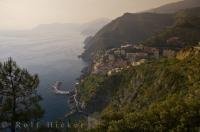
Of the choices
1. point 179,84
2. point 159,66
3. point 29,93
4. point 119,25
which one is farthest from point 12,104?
point 119,25

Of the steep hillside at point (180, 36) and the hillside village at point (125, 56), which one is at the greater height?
the steep hillside at point (180, 36)

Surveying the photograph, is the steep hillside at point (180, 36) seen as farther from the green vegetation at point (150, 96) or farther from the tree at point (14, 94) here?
the tree at point (14, 94)

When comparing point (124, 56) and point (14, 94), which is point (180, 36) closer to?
point (124, 56)

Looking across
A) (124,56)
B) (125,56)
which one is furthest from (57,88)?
(125,56)

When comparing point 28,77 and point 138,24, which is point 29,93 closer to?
point 28,77

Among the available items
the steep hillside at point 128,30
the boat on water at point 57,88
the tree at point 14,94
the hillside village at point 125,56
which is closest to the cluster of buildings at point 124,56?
the hillside village at point 125,56
